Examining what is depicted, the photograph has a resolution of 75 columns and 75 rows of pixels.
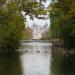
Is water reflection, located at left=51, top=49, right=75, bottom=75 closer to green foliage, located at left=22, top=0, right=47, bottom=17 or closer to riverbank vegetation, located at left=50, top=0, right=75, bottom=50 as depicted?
riverbank vegetation, located at left=50, top=0, right=75, bottom=50

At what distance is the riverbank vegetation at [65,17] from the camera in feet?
131

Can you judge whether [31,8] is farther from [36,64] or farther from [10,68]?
[36,64]

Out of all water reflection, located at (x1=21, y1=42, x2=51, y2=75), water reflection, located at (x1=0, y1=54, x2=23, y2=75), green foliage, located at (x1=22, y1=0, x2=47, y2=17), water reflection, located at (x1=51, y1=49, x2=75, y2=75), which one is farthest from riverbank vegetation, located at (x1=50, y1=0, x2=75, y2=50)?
green foliage, located at (x1=22, y1=0, x2=47, y2=17)

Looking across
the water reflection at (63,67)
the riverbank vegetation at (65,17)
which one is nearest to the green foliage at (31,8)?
the water reflection at (63,67)

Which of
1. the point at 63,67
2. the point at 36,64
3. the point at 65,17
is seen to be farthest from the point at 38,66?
the point at 65,17

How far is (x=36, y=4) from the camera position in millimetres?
19406

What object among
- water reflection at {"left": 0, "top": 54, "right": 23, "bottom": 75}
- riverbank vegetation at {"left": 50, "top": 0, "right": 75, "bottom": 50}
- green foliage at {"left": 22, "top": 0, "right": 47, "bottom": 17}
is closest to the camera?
green foliage at {"left": 22, "top": 0, "right": 47, "bottom": 17}

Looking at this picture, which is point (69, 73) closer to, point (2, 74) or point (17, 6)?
point (2, 74)

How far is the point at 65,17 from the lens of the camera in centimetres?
4381

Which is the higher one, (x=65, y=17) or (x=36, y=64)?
(x=65, y=17)

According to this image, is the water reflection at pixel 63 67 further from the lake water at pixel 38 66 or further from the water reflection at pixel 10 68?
the water reflection at pixel 10 68

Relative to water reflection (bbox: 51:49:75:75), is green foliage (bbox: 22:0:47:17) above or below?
above

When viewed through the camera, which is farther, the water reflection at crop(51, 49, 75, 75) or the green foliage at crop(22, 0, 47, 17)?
the water reflection at crop(51, 49, 75, 75)

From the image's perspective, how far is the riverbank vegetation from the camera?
131 ft
